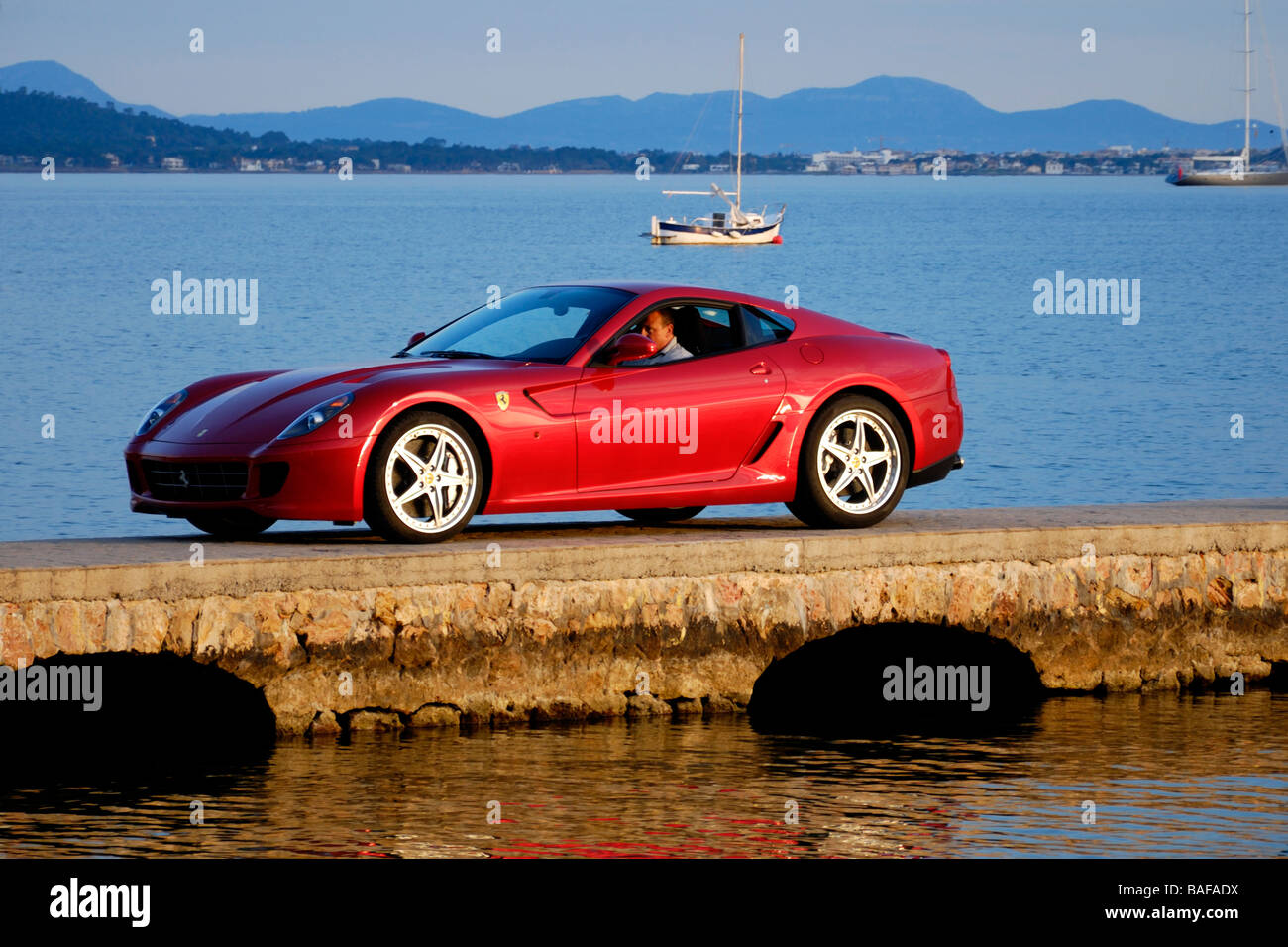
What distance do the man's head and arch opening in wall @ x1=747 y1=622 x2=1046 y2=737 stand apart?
6.35ft

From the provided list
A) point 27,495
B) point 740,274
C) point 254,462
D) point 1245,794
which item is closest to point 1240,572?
point 1245,794

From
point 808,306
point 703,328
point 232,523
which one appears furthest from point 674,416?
point 808,306

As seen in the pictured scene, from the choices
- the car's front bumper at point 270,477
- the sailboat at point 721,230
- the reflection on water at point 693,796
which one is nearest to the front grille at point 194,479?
the car's front bumper at point 270,477

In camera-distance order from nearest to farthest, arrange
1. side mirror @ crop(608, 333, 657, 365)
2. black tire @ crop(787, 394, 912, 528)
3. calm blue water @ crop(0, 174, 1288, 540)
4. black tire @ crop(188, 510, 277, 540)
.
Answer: black tire @ crop(188, 510, 277, 540) → side mirror @ crop(608, 333, 657, 365) → black tire @ crop(787, 394, 912, 528) → calm blue water @ crop(0, 174, 1288, 540)

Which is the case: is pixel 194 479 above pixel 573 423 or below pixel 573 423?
below

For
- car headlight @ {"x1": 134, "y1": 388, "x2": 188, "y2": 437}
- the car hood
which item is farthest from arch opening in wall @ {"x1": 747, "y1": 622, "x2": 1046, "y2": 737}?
car headlight @ {"x1": 134, "y1": 388, "x2": 188, "y2": 437}

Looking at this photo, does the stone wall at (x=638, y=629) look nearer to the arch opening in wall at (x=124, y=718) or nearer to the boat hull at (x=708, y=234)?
the arch opening in wall at (x=124, y=718)

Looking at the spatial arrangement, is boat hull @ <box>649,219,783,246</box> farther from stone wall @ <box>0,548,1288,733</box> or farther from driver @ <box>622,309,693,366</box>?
driver @ <box>622,309,693,366</box>

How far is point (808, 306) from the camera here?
210 feet

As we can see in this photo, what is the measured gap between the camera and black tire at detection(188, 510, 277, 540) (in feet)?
32.5

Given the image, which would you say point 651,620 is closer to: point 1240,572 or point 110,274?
point 1240,572

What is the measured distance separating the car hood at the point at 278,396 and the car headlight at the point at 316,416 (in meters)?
0.05

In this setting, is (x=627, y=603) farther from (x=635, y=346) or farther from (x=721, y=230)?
(x=721, y=230)

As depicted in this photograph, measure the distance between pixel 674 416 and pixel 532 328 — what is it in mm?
939
